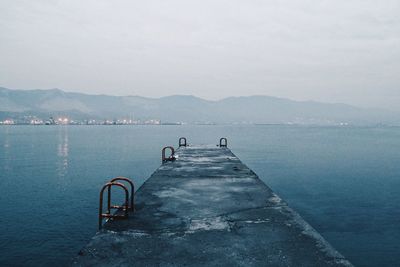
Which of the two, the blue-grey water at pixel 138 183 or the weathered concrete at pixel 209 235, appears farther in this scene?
the blue-grey water at pixel 138 183

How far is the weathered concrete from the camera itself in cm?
673

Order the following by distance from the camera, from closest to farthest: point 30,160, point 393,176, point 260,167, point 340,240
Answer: point 340,240 < point 393,176 < point 260,167 < point 30,160

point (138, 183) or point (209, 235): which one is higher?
point (209, 235)

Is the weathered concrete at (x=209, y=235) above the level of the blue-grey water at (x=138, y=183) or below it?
above

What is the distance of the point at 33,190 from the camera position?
1262 inches

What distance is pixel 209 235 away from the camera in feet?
26.6

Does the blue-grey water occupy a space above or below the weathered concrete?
below

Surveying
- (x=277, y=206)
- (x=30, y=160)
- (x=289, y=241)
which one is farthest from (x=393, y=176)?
(x=30, y=160)

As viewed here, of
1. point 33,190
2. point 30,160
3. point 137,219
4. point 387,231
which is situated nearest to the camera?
point 137,219

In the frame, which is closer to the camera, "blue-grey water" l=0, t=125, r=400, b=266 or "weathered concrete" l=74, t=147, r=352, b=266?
"weathered concrete" l=74, t=147, r=352, b=266

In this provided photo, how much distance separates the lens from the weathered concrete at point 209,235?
6730mm

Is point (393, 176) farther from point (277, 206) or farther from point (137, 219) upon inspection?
point (137, 219)

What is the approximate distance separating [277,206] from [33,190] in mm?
29499

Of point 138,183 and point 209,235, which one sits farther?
point 138,183
